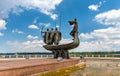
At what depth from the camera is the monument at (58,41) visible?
95.9 ft

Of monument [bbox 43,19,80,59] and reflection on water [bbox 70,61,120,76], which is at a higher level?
monument [bbox 43,19,80,59]

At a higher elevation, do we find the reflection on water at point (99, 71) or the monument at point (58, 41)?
the monument at point (58, 41)

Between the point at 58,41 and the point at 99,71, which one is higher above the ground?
the point at 58,41

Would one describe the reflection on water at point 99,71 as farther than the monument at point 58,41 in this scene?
No

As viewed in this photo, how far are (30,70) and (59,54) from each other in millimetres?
16881

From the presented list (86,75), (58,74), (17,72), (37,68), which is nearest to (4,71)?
(17,72)

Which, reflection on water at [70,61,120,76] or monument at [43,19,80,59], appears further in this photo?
monument at [43,19,80,59]

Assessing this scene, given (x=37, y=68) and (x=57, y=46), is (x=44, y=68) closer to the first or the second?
(x=37, y=68)

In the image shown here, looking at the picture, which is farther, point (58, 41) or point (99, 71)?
point (58, 41)

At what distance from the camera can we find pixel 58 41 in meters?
32.2

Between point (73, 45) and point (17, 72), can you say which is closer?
point (17, 72)

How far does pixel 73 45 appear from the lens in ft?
95.1

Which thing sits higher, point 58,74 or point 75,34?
point 75,34

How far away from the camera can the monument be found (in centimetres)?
2922
